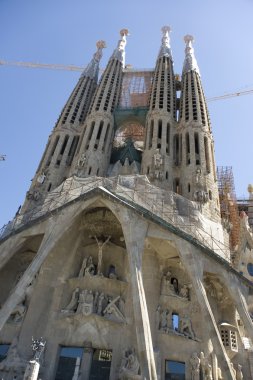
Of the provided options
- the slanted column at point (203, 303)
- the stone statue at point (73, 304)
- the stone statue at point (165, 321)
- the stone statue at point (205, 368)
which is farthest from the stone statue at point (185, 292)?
the stone statue at point (73, 304)

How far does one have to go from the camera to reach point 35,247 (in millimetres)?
21047

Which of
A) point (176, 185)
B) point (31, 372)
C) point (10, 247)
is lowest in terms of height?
point (31, 372)

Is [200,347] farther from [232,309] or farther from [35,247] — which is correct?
[35,247]

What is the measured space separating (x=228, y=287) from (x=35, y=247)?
11838 mm

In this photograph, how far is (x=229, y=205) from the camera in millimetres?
32531

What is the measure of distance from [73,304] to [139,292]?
4640mm

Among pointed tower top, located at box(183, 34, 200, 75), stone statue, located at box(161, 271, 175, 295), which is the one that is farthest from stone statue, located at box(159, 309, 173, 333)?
pointed tower top, located at box(183, 34, 200, 75)

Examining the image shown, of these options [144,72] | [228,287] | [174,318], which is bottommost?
[174,318]

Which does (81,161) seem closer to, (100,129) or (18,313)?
(100,129)

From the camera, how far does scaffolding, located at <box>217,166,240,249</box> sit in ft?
98.1

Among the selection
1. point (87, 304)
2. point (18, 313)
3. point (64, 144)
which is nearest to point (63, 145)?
point (64, 144)

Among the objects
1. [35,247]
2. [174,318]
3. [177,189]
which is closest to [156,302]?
[174,318]

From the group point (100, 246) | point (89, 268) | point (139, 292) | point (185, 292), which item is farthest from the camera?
point (100, 246)

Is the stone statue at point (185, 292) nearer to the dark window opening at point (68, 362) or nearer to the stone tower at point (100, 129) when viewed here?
the dark window opening at point (68, 362)
